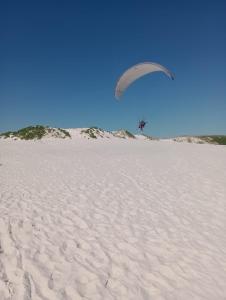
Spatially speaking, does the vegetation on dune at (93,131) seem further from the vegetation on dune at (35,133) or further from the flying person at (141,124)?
the flying person at (141,124)

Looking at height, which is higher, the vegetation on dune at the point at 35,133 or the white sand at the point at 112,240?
the vegetation on dune at the point at 35,133

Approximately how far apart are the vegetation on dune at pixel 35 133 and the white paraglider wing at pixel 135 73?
79159 millimetres

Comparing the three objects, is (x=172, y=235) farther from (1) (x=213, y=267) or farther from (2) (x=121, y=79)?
(2) (x=121, y=79)

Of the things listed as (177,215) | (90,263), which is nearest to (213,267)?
(90,263)

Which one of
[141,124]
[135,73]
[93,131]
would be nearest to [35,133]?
[93,131]

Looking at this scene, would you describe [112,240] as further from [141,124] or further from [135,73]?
[141,124]

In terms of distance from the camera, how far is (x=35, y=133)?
93000 mm

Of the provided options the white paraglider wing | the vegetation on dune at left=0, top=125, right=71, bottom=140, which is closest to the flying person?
the white paraglider wing

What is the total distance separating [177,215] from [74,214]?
135 inches

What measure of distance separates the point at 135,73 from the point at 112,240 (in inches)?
332

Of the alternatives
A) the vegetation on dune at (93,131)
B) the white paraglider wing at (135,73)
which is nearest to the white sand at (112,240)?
the white paraglider wing at (135,73)

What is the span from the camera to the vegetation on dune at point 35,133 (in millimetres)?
91500

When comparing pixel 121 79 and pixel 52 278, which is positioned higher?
pixel 121 79

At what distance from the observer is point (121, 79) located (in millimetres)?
13469
